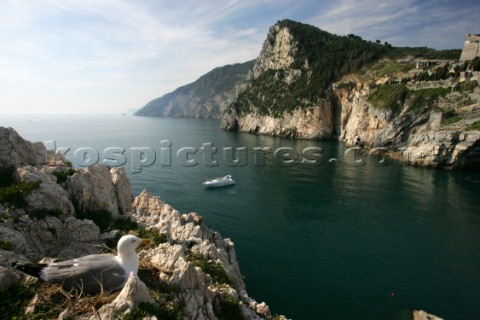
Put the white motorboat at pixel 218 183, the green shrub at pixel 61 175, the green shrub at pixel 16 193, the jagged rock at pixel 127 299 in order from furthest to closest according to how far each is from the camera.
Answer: the white motorboat at pixel 218 183, the green shrub at pixel 61 175, the green shrub at pixel 16 193, the jagged rock at pixel 127 299


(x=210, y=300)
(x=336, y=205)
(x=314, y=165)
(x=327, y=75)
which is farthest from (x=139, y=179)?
(x=327, y=75)

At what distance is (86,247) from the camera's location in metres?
12.9

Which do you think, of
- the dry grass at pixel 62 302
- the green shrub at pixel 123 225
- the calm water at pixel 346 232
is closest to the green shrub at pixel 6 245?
the dry grass at pixel 62 302

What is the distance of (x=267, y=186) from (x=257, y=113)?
9241 cm

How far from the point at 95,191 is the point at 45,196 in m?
3.34

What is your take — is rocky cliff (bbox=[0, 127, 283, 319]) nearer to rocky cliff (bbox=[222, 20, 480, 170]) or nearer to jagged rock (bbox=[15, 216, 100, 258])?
jagged rock (bbox=[15, 216, 100, 258])

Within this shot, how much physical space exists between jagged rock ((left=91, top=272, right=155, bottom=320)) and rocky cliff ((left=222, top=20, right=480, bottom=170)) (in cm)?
7061

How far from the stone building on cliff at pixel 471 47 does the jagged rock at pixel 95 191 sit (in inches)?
3935

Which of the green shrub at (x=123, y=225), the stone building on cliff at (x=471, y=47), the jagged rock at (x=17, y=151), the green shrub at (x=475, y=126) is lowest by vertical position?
the green shrub at (x=123, y=225)

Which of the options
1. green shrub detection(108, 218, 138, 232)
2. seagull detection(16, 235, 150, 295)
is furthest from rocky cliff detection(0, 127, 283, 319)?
seagull detection(16, 235, 150, 295)

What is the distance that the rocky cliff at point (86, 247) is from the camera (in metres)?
7.55

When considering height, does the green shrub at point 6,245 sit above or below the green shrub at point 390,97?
below

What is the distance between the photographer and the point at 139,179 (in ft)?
178

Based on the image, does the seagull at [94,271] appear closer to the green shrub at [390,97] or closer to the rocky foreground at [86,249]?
the rocky foreground at [86,249]
